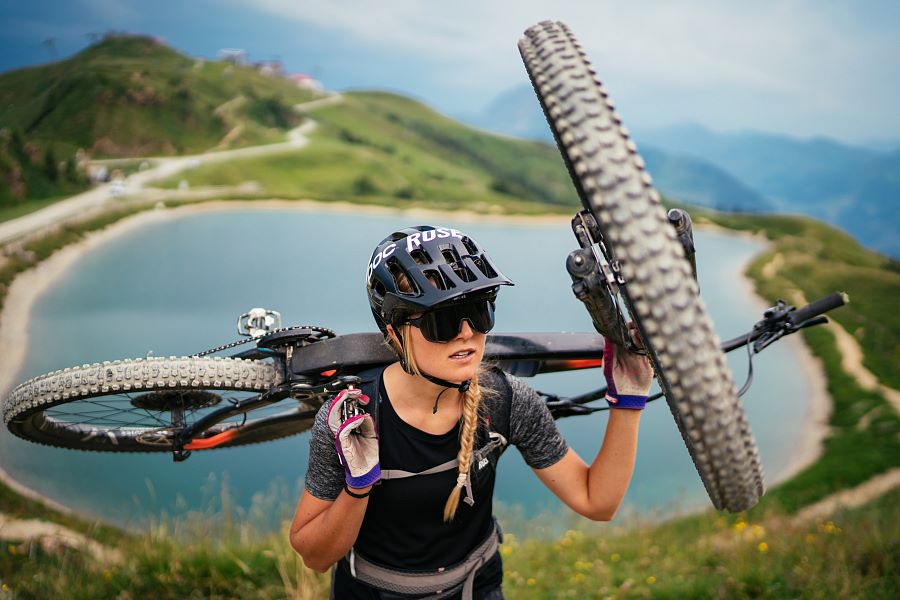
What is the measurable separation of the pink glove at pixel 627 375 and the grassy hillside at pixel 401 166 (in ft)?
43.9

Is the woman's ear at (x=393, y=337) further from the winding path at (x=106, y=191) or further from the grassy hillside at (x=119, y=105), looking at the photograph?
the grassy hillside at (x=119, y=105)

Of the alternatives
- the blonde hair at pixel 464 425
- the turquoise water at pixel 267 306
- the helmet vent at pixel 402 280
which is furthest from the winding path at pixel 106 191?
the blonde hair at pixel 464 425

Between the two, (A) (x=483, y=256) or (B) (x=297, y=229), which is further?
(B) (x=297, y=229)

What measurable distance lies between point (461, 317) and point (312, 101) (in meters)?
56.5

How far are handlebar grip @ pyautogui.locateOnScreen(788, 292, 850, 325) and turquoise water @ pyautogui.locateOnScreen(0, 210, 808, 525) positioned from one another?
4182mm

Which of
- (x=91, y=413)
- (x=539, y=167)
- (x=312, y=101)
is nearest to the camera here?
(x=91, y=413)

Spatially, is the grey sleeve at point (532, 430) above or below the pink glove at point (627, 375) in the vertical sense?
below

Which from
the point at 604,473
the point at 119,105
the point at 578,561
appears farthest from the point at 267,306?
the point at 604,473

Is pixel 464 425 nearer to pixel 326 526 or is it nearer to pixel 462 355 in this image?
pixel 462 355

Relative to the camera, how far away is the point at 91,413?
14.2ft

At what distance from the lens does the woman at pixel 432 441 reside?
7.01ft

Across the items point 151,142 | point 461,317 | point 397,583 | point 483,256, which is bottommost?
point 397,583

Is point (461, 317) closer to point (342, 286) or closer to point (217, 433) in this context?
point (217, 433)

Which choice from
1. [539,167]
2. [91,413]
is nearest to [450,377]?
[91,413]
